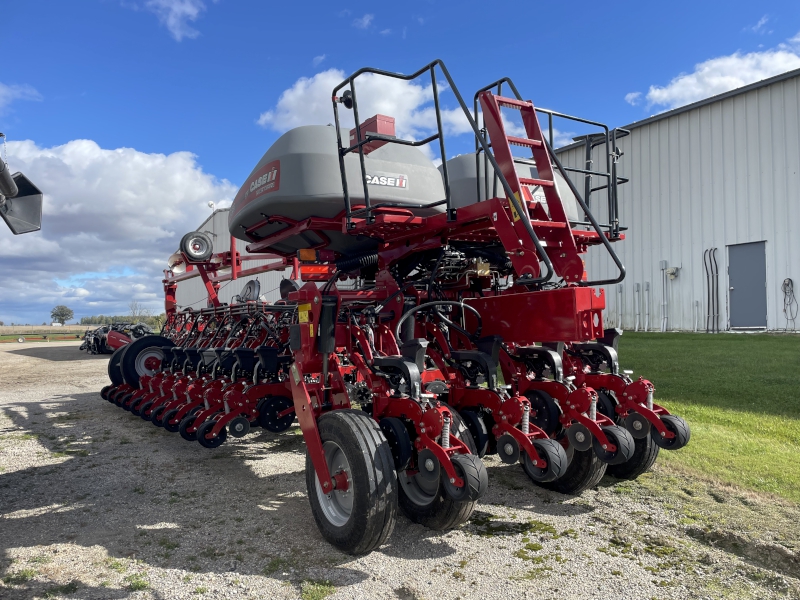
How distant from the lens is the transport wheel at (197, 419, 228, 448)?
6.07 meters

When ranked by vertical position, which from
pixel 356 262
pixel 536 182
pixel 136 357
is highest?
pixel 536 182

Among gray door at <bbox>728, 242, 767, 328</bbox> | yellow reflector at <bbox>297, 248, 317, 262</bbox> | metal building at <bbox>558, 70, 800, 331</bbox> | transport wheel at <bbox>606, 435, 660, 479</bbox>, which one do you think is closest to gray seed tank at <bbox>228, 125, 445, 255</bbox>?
yellow reflector at <bbox>297, 248, 317, 262</bbox>

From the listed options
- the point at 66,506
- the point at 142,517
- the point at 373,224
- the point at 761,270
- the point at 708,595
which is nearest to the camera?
the point at 708,595

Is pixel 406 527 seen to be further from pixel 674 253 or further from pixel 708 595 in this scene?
pixel 674 253

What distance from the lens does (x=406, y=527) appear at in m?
4.06

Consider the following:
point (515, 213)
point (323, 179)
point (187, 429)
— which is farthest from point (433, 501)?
point (187, 429)

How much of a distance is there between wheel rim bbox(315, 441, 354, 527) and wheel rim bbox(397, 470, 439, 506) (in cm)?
45

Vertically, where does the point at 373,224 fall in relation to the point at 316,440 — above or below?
above

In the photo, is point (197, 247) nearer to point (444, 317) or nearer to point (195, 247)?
point (195, 247)

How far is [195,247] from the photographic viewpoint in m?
8.86

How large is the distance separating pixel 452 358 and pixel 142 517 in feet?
8.82

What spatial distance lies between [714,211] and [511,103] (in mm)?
13233

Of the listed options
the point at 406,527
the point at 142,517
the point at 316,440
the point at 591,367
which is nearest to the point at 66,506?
the point at 142,517

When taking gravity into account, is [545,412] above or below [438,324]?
below
